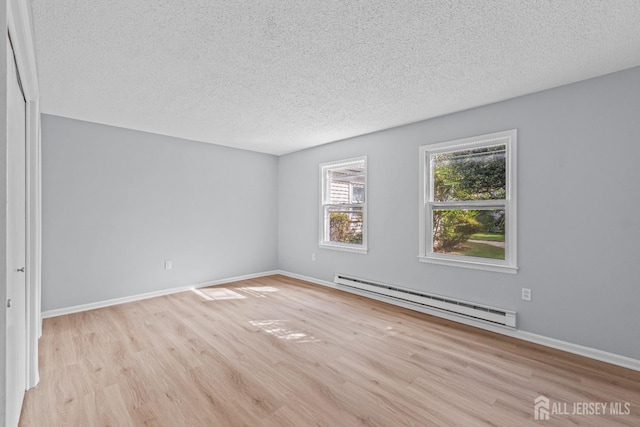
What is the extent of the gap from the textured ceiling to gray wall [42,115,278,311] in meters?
A: 0.66

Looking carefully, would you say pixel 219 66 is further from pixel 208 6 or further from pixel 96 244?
pixel 96 244

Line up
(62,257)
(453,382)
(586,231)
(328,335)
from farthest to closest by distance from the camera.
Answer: (62,257)
(328,335)
(586,231)
(453,382)

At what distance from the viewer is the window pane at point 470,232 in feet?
10.7

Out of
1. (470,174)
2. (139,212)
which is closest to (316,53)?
(470,174)

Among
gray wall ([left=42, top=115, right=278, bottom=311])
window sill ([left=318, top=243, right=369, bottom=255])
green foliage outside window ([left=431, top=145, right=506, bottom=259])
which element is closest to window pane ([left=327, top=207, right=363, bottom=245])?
window sill ([left=318, top=243, right=369, bottom=255])

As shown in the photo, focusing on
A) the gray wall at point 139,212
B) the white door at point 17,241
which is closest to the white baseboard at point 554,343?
the gray wall at point 139,212

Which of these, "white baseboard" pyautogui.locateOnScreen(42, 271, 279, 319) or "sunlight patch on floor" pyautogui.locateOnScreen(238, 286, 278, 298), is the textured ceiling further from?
"sunlight patch on floor" pyautogui.locateOnScreen(238, 286, 278, 298)

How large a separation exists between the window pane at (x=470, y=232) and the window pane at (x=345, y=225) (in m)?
1.30

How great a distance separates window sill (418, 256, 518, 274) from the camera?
121 inches

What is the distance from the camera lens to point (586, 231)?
8.64ft

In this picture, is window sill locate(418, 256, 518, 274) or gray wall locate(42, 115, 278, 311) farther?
gray wall locate(42, 115, 278, 311)

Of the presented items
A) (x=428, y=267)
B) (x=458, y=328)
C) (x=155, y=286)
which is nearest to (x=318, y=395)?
(x=458, y=328)

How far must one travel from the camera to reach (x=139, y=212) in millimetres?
4234

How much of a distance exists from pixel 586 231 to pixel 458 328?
1526 mm
